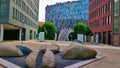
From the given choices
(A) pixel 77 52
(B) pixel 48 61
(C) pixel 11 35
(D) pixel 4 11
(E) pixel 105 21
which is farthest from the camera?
(C) pixel 11 35

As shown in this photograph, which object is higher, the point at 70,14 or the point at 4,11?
the point at 70,14

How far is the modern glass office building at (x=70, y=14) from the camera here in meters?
159

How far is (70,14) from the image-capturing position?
16338 cm

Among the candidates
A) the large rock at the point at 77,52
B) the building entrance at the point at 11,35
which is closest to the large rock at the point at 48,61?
the large rock at the point at 77,52

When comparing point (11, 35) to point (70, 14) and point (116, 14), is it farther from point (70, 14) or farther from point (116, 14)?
point (70, 14)

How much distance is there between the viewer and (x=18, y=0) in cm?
5575

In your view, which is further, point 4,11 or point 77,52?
point 4,11

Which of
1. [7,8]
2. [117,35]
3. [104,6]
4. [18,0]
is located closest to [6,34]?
[18,0]

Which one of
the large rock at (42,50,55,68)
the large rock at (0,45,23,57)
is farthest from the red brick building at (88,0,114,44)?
the large rock at (42,50,55,68)

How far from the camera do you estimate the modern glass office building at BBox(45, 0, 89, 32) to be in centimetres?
15912

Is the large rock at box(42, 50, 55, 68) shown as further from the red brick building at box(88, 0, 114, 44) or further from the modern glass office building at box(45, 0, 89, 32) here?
the modern glass office building at box(45, 0, 89, 32)

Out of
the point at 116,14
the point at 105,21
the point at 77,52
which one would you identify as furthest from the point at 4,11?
the point at 77,52

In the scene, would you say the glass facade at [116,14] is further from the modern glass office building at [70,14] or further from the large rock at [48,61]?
the modern glass office building at [70,14]

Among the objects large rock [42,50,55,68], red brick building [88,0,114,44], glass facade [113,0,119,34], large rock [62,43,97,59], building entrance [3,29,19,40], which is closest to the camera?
large rock [42,50,55,68]
